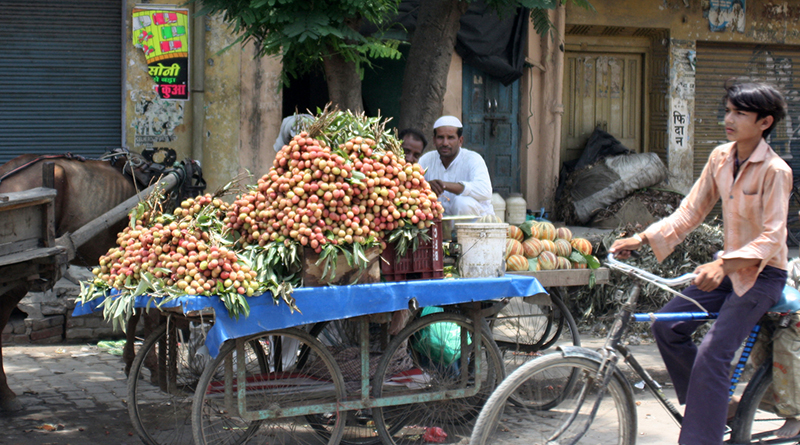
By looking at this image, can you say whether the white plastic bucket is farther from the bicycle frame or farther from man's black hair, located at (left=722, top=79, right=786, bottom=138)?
man's black hair, located at (left=722, top=79, right=786, bottom=138)

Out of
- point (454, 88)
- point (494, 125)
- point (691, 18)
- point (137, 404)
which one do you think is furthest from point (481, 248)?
point (691, 18)

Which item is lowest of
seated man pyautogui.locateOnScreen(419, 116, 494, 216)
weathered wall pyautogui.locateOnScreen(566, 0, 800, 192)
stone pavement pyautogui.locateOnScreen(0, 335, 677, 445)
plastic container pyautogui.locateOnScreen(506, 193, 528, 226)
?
stone pavement pyautogui.locateOnScreen(0, 335, 677, 445)

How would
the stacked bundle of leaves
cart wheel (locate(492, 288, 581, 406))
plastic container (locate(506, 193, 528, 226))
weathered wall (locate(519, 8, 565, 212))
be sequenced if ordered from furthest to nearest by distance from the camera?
weathered wall (locate(519, 8, 565, 212)), plastic container (locate(506, 193, 528, 226)), the stacked bundle of leaves, cart wheel (locate(492, 288, 581, 406))

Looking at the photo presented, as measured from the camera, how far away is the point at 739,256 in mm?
2973

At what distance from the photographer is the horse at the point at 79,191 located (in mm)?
4504

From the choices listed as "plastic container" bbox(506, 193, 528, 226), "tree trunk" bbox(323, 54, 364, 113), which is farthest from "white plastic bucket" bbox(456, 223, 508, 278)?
"plastic container" bbox(506, 193, 528, 226)

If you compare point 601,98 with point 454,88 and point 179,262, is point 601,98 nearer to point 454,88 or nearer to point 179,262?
point 454,88

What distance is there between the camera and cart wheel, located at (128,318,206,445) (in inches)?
148

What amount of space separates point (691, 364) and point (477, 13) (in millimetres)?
6264

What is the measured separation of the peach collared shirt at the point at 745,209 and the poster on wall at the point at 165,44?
5.79 meters

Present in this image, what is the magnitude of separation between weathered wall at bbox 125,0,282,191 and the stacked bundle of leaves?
3764 mm

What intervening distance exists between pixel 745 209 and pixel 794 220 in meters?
8.54

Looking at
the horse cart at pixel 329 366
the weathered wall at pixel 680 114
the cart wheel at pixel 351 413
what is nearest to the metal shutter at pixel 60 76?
the horse cart at pixel 329 366

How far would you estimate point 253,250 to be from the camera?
346 centimetres
